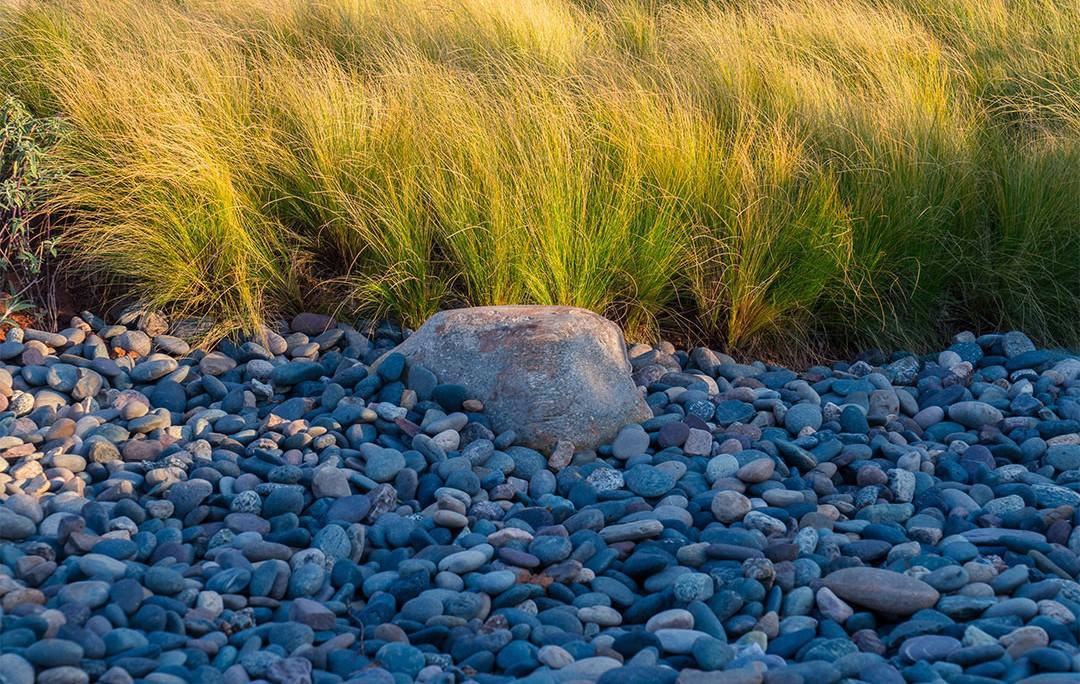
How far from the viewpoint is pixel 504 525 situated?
2.77 meters

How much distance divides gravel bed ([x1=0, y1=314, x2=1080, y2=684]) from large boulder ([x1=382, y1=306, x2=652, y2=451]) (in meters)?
0.07

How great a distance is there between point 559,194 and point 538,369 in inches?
32.8

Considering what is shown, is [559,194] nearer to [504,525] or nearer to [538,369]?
[538,369]

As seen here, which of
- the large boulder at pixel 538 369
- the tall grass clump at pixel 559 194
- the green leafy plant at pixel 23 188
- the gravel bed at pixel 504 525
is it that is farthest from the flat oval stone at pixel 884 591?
the green leafy plant at pixel 23 188

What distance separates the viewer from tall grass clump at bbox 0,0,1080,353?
3895 millimetres

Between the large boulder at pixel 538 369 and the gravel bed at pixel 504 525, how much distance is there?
7 centimetres

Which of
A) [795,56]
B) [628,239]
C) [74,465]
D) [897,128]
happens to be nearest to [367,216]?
[628,239]

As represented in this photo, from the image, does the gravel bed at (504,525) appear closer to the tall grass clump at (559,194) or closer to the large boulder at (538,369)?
the large boulder at (538,369)

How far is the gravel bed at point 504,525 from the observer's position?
2232mm

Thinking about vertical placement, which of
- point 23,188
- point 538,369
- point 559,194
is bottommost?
point 538,369

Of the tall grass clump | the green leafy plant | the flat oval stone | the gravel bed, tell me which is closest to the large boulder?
the gravel bed

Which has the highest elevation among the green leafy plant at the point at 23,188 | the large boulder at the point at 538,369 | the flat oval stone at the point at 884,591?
the green leafy plant at the point at 23,188

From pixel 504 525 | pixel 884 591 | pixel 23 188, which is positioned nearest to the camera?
pixel 884 591

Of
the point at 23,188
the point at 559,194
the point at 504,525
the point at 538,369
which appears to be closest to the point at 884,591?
the point at 504,525
